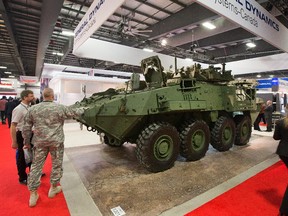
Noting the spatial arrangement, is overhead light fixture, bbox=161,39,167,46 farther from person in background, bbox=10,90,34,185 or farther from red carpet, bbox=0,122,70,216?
red carpet, bbox=0,122,70,216

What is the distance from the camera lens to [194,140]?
205 inches

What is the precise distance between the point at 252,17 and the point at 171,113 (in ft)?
10.1

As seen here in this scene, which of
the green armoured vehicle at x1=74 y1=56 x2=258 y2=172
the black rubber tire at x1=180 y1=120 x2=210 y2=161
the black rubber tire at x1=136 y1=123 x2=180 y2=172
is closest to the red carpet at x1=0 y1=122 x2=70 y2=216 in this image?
the green armoured vehicle at x1=74 y1=56 x2=258 y2=172

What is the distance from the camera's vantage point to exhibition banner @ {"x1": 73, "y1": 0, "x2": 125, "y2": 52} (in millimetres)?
4147

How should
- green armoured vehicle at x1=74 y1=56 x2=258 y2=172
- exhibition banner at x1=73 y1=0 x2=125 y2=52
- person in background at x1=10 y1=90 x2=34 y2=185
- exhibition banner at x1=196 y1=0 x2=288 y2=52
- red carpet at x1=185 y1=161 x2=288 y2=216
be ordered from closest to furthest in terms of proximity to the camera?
1. red carpet at x1=185 y1=161 x2=288 y2=216
2. person in background at x1=10 y1=90 x2=34 y2=185
3. exhibition banner at x1=73 y1=0 x2=125 y2=52
4. green armoured vehicle at x1=74 y1=56 x2=258 y2=172
5. exhibition banner at x1=196 y1=0 x2=288 y2=52

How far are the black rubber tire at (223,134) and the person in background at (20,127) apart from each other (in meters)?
4.43

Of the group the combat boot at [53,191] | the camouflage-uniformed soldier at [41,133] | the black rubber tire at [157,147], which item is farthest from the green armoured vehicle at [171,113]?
the combat boot at [53,191]

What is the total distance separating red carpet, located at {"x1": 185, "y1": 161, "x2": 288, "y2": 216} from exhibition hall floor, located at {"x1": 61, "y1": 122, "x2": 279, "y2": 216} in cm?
16

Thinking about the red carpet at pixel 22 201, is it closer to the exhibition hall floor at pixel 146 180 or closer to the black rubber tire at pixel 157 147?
the exhibition hall floor at pixel 146 180

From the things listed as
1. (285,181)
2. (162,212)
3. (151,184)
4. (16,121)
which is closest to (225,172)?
(285,181)

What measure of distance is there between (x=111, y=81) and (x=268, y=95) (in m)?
10.1

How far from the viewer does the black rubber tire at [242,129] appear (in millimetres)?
6791

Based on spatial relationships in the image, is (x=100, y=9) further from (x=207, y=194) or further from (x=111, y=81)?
(x=111, y=81)

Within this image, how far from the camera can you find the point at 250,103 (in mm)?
6957
